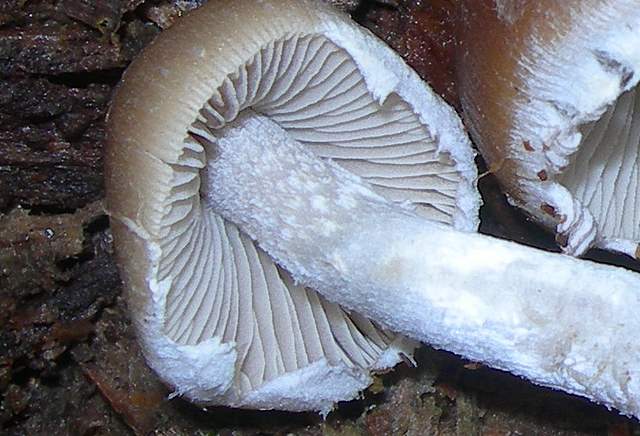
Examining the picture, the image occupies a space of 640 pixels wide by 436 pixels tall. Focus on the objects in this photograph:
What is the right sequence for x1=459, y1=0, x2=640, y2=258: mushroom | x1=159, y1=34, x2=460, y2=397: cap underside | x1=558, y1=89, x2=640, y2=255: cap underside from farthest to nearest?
x1=558, y1=89, x2=640, y2=255: cap underside
x1=159, y1=34, x2=460, y2=397: cap underside
x1=459, y1=0, x2=640, y2=258: mushroom

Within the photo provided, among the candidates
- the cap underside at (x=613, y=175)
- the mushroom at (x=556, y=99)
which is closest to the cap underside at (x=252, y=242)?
the mushroom at (x=556, y=99)

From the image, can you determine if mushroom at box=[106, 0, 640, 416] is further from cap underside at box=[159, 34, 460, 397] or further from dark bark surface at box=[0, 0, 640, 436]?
dark bark surface at box=[0, 0, 640, 436]

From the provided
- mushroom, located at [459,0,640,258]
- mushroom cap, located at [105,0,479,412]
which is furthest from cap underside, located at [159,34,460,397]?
mushroom, located at [459,0,640,258]

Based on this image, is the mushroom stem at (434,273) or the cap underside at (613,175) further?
the cap underside at (613,175)

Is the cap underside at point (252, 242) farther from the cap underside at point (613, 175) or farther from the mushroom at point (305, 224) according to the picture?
the cap underside at point (613, 175)

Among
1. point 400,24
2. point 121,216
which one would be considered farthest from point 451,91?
point 121,216

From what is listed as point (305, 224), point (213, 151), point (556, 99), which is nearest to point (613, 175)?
point (556, 99)

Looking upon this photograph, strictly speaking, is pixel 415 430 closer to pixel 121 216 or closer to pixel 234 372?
pixel 234 372
